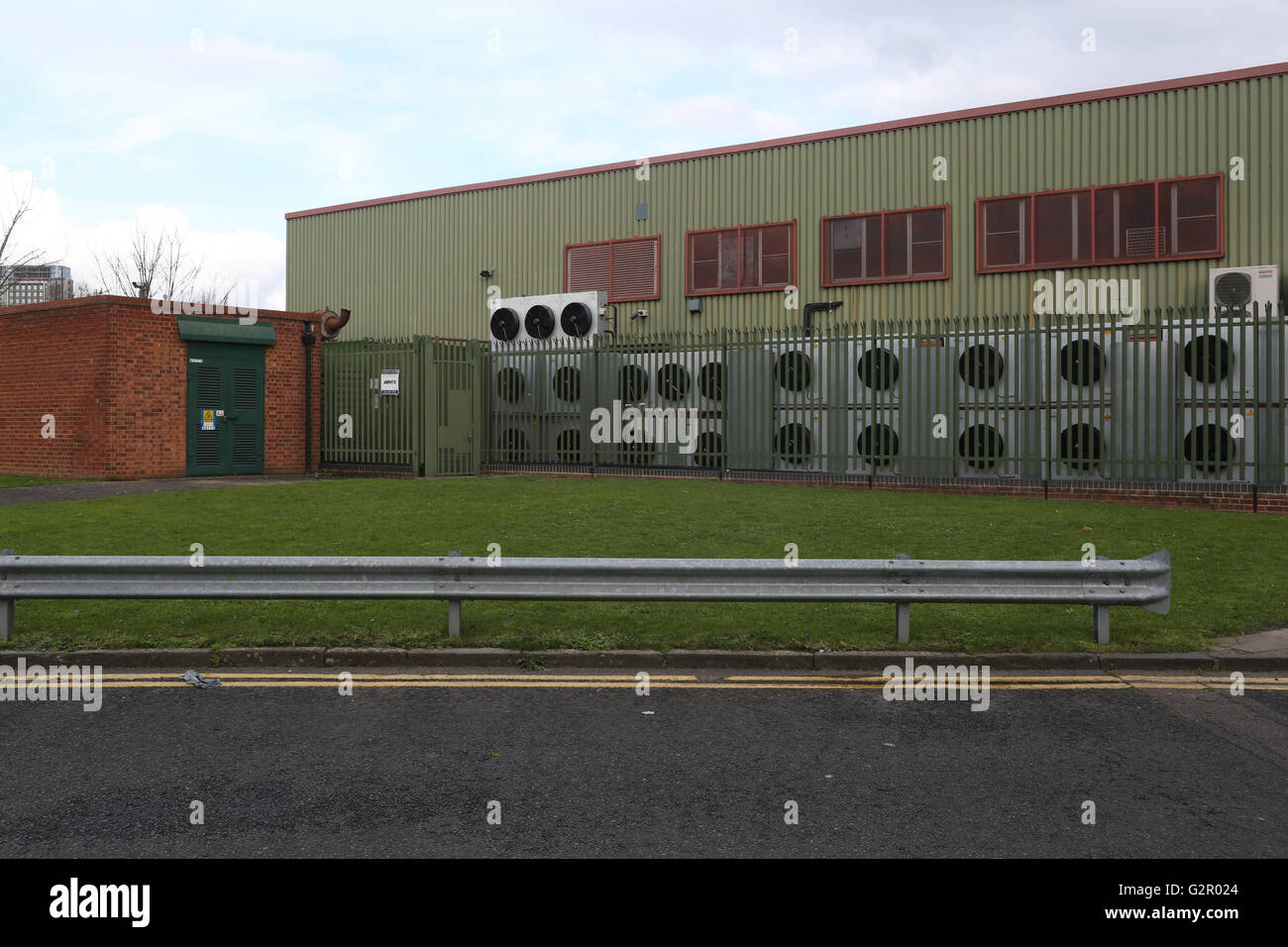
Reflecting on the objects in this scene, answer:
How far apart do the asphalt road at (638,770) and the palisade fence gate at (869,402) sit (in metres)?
9.71

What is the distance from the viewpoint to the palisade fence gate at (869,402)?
15109mm

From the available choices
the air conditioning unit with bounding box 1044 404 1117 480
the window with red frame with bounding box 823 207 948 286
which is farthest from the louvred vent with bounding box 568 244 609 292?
Answer: the air conditioning unit with bounding box 1044 404 1117 480

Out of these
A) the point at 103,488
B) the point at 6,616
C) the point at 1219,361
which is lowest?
the point at 6,616

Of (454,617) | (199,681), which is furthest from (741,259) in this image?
(199,681)

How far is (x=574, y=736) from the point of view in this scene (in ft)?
17.9

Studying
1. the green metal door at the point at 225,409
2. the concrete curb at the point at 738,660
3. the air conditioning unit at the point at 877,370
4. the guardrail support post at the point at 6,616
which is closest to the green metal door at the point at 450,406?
the green metal door at the point at 225,409

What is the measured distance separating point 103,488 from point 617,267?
12.9 m

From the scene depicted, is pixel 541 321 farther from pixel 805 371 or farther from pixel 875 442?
pixel 875 442

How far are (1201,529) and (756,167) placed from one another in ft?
46.5

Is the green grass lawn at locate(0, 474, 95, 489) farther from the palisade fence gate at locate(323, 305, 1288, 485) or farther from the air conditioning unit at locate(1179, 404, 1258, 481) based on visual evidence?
Answer: the air conditioning unit at locate(1179, 404, 1258, 481)

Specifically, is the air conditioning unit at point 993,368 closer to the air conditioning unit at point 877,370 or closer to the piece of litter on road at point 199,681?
the air conditioning unit at point 877,370

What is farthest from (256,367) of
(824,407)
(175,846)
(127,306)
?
(175,846)

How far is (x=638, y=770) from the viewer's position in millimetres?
4938

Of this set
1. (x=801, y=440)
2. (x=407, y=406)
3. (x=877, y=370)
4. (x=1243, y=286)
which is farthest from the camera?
(x=407, y=406)
